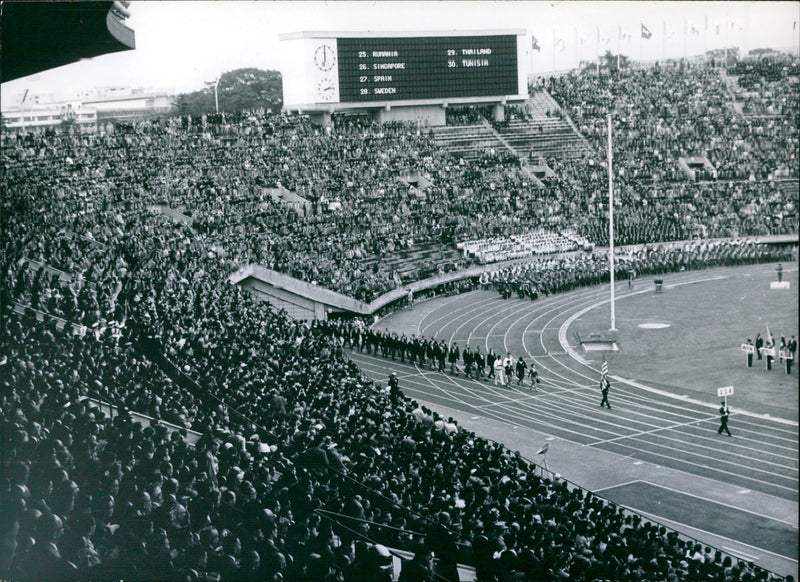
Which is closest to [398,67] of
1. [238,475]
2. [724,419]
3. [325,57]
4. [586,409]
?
[325,57]

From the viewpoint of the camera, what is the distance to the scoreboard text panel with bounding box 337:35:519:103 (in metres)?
64.4

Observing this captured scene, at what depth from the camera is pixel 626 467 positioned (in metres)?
25.3

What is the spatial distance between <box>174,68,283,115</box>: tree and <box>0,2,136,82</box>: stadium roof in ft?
309

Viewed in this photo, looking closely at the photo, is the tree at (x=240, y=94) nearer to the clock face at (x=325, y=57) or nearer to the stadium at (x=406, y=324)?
the stadium at (x=406, y=324)

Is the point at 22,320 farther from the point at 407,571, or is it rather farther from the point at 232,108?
the point at 232,108

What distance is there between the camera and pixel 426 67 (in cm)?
6619

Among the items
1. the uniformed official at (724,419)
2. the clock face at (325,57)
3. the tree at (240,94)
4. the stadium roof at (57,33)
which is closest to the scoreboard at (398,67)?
the clock face at (325,57)

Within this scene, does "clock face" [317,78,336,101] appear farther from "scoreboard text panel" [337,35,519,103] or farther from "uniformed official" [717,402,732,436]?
"uniformed official" [717,402,732,436]

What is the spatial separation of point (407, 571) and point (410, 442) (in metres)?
7.13

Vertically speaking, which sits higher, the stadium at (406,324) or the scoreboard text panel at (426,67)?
the scoreboard text panel at (426,67)

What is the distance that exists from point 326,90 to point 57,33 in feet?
165

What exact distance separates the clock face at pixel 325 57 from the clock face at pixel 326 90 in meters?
0.81

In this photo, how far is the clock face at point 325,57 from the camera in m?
63.3

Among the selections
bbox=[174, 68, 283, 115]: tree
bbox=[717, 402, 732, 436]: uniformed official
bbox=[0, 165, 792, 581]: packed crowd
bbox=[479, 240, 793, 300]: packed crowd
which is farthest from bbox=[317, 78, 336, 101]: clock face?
bbox=[174, 68, 283, 115]: tree
